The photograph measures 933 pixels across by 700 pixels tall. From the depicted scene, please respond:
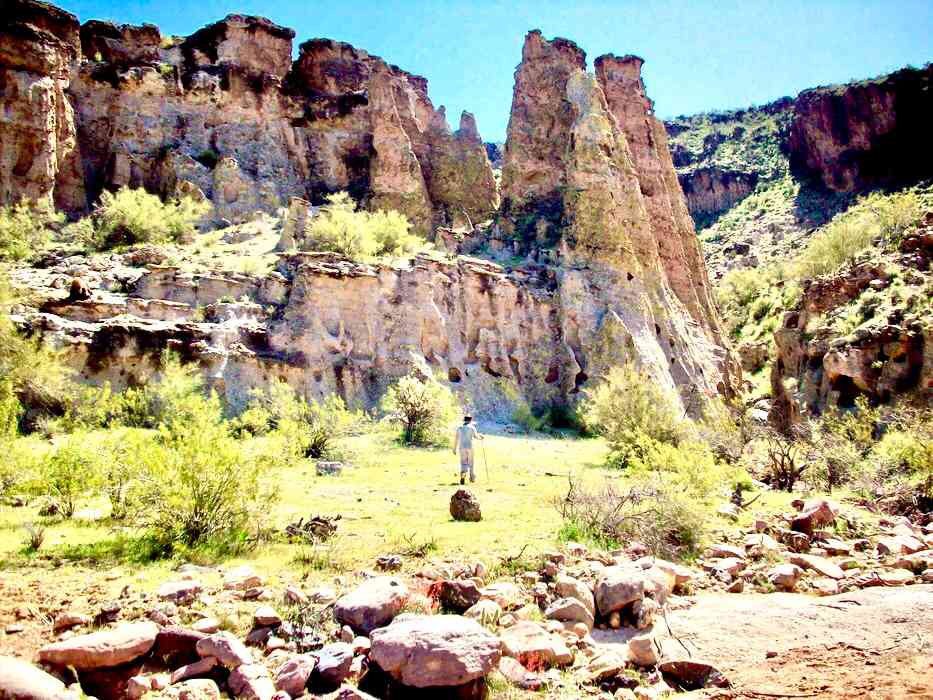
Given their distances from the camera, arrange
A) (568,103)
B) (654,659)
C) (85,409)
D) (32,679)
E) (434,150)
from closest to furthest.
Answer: (32,679) → (654,659) → (85,409) → (568,103) → (434,150)

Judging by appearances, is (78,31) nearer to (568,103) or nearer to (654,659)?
(568,103)

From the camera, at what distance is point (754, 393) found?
119 feet

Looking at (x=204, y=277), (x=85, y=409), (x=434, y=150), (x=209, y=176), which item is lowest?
(x=85, y=409)

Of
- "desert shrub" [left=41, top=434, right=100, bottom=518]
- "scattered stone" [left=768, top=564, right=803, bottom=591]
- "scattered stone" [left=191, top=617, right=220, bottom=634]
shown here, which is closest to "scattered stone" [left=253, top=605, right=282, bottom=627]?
"scattered stone" [left=191, top=617, right=220, bottom=634]

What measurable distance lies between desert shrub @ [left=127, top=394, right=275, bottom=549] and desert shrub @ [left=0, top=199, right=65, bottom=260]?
64.2 feet

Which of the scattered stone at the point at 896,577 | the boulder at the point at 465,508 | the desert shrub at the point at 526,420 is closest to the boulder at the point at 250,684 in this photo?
the boulder at the point at 465,508

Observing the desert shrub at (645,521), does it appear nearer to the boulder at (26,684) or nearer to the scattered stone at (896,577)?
the scattered stone at (896,577)

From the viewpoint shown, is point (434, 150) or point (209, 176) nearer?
point (209, 176)

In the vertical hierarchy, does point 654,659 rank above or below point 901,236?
below

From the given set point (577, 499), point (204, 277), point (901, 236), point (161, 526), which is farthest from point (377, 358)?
point (901, 236)

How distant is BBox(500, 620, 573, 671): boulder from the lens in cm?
537

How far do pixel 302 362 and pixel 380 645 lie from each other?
1824 centimetres

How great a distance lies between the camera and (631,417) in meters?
19.4

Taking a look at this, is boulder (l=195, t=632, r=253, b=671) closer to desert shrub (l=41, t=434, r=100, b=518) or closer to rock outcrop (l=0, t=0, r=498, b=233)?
desert shrub (l=41, t=434, r=100, b=518)
